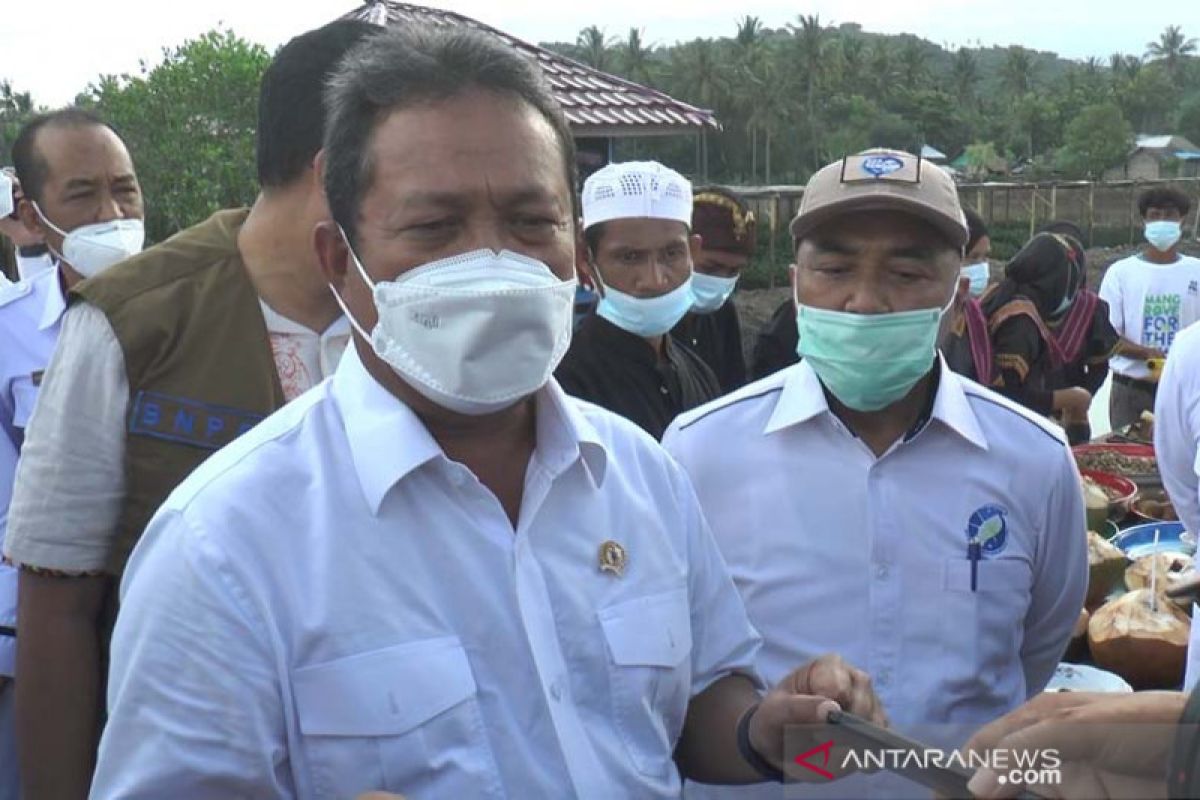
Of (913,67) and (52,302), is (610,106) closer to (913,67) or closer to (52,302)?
(52,302)

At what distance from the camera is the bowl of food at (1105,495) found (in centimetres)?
409

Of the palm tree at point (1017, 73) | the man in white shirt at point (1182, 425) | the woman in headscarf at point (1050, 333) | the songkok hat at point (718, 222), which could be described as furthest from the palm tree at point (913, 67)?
the man in white shirt at point (1182, 425)

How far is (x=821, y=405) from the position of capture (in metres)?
2.35

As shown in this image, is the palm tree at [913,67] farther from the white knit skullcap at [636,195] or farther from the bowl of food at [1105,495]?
the white knit skullcap at [636,195]

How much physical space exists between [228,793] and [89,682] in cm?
76

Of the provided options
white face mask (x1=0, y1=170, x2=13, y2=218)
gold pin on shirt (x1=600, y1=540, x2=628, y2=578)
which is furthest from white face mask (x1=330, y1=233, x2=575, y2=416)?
white face mask (x1=0, y1=170, x2=13, y2=218)

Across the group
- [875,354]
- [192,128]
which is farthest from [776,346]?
[192,128]

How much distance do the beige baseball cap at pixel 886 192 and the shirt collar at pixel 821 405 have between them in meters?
0.28

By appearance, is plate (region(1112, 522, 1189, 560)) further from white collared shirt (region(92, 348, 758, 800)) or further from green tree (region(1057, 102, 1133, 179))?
green tree (region(1057, 102, 1133, 179))

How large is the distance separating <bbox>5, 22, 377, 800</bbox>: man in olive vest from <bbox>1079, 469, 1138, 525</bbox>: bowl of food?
114 inches

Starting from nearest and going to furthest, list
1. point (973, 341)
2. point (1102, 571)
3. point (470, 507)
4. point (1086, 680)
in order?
1. point (470, 507)
2. point (1086, 680)
3. point (1102, 571)
4. point (973, 341)

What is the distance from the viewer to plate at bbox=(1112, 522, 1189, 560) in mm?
3863

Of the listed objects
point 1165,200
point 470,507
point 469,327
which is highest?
point 1165,200

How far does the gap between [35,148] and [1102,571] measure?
3448 millimetres
